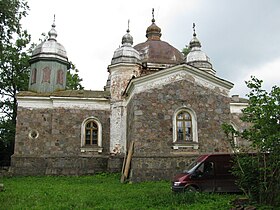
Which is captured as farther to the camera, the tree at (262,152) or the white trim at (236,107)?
the white trim at (236,107)

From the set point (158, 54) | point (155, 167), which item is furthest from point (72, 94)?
point (155, 167)

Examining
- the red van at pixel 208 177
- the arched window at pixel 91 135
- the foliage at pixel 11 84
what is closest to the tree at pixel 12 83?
the foliage at pixel 11 84

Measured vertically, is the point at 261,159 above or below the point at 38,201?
above

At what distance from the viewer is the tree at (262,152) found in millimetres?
7020

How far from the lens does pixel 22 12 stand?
1108 cm

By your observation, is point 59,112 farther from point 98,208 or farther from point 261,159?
point 261,159

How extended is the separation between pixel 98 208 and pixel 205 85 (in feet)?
31.8

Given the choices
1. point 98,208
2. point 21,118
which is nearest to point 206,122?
point 98,208

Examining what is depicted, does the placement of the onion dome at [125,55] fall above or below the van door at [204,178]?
above

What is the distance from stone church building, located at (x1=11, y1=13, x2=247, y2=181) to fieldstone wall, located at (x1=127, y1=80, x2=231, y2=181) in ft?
0.15

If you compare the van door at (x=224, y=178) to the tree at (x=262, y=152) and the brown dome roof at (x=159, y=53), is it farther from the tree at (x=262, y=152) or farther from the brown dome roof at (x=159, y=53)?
the brown dome roof at (x=159, y=53)

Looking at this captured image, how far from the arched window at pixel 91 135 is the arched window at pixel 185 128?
228 inches

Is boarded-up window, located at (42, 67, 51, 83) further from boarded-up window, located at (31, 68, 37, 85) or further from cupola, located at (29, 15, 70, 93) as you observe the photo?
boarded-up window, located at (31, 68, 37, 85)

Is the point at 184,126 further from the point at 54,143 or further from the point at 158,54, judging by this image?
the point at 158,54
